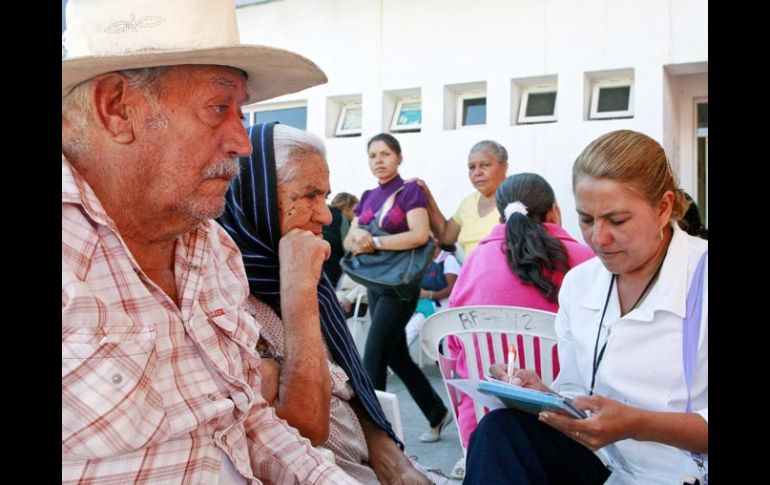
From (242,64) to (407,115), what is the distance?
6749 mm

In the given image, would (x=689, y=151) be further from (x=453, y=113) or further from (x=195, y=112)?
(x=195, y=112)

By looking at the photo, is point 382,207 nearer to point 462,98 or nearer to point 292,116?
point 462,98

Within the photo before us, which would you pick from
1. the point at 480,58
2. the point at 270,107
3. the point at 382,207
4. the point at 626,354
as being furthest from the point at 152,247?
the point at 270,107

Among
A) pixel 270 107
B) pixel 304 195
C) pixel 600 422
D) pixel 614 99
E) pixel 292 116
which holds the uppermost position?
pixel 270 107

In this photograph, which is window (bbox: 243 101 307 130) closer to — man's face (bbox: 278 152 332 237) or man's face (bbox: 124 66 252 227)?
man's face (bbox: 278 152 332 237)

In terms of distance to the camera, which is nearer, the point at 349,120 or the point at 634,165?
the point at 634,165

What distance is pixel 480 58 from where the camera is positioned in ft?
24.5

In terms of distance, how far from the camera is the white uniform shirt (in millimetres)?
1891

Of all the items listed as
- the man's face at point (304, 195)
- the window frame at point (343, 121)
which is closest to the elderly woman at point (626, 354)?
the man's face at point (304, 195)

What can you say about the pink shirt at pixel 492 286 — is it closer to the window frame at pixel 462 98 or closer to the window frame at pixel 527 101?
the window frame at pixel 527 101

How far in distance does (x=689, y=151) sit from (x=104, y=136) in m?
7.03

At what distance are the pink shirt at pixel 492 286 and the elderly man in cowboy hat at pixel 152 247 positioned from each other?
4.27 feet

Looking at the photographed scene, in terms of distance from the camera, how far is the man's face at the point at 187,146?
4.64ft
